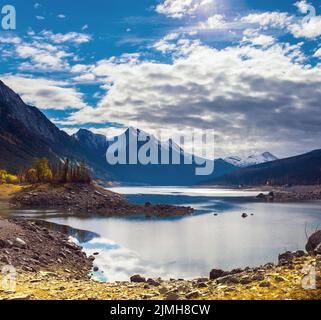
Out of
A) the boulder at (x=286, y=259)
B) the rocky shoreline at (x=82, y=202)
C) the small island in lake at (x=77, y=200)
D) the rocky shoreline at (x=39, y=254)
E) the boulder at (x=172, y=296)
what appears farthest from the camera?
the small island in lake at (x=77, y=200)

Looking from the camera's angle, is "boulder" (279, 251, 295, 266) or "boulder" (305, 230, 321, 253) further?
"boulder" (305, 230, 321, 253)

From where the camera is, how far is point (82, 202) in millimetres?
154375

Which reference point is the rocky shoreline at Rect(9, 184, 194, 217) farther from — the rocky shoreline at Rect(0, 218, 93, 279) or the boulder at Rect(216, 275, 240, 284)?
the boulder at Rect(216, 275, 240, 284)

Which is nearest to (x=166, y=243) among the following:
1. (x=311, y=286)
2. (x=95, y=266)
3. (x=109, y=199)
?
(x=95, y=266)

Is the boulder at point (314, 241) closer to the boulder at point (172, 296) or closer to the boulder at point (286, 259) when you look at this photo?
the boulder at point (286, 259)

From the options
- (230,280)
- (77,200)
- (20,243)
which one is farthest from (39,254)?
(77,200)

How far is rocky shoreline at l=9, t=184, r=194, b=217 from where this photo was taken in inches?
5379

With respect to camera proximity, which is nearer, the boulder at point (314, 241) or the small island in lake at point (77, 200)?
the boulder at point (314, 241)

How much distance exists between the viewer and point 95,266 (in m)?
46.0

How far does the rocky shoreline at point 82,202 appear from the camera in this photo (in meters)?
137

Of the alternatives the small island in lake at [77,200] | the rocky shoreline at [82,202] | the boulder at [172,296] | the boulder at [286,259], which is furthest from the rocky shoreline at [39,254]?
the rocky shoreline at [82,202]

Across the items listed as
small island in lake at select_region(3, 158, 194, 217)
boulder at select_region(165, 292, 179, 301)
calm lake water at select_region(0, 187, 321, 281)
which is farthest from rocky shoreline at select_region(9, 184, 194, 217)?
boulder at select_region(165, 292, 179, 301)

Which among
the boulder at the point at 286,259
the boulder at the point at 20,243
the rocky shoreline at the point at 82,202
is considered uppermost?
the boulder at the point at 286,259
